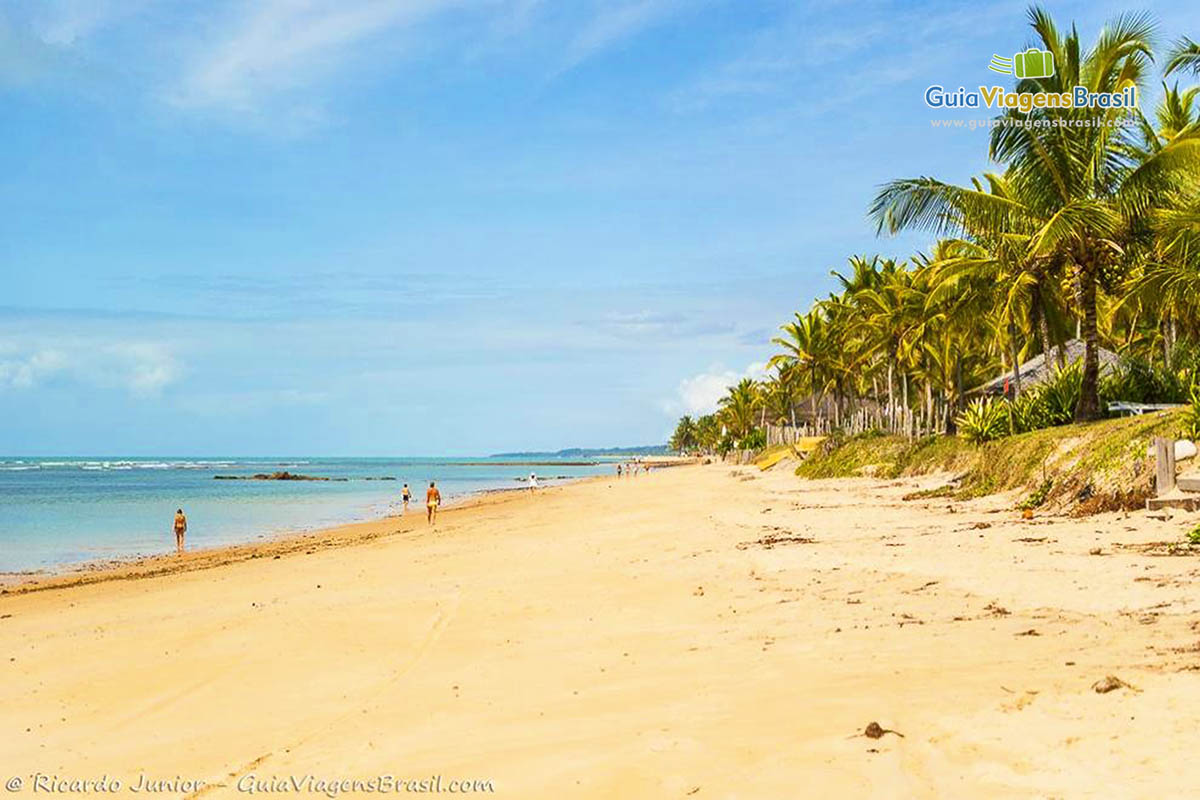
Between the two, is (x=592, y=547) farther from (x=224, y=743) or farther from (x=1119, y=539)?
(x=224, y=743)

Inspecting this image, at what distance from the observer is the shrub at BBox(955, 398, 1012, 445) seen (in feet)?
70.6

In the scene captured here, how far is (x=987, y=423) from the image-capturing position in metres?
21.8

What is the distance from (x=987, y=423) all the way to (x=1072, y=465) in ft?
22.8

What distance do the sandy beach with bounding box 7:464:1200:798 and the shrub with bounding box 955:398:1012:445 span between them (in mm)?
9379

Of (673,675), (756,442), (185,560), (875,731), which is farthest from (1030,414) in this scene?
(756,442)

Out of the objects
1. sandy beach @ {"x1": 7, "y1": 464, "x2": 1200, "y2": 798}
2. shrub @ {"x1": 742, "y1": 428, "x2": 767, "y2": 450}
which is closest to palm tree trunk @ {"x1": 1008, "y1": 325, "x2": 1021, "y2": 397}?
sandy beach @ {"x1": 7, "y1": 464, "x2": 1200, "y2": 798}

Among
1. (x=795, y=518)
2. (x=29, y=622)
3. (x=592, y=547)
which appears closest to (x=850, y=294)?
(x=795, y=518)

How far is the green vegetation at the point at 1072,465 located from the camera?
1305 centimetres

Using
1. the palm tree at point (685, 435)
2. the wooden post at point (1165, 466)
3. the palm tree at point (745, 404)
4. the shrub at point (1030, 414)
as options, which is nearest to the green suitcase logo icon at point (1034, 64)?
the shrub at point (1030, 414)

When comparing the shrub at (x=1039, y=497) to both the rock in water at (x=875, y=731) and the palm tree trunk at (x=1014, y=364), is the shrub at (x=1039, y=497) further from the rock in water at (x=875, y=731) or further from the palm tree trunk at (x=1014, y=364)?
the rock in water at (x=875, y=731)

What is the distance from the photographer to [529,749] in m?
4.82

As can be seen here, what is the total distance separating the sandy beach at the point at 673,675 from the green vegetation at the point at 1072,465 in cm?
135

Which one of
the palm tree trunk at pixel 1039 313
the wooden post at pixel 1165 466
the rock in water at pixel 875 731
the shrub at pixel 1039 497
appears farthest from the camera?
the palm tree trunk at pixel 1039 313

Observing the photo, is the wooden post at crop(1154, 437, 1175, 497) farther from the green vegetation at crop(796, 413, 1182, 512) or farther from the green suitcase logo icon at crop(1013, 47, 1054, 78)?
the green suitcase logo icon at crop(1013, 47, 1054, 78)
